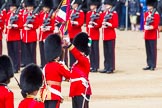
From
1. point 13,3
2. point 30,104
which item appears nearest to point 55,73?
point 30,104

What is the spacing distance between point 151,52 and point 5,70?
339 inches

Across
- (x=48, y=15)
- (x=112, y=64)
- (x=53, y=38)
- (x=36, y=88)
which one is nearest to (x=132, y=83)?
(x=112, y=64)

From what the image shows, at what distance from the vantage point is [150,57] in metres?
16.6

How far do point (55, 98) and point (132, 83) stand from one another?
18.1 feet

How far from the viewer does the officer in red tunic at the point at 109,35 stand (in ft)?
52.3

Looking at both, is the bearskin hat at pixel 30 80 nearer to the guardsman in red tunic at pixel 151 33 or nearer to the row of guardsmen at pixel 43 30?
the row of guardsmen at pixel 43 30

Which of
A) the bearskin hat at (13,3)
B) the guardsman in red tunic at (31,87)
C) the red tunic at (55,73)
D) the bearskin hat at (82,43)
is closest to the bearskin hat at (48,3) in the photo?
the bearskin hat at (13,3)

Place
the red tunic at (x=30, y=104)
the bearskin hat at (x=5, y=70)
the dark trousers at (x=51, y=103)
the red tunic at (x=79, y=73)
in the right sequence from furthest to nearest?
the red tunic at (x=79, y=73), the dark trousers at (x=51, y=103), the bearskin hat at (x=5, y=70), the red tunic at (x=30, y=104)

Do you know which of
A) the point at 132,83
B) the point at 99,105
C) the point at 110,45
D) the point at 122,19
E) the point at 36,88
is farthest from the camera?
the point at 122,19

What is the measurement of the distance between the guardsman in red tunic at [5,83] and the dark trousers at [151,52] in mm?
8284

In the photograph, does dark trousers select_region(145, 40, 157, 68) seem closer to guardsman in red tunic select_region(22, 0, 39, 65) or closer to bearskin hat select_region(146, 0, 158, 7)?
bearskin hat select_region(146, 0, 158, 7)

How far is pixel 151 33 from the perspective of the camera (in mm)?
16406

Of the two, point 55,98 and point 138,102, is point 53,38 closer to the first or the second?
point 55,98

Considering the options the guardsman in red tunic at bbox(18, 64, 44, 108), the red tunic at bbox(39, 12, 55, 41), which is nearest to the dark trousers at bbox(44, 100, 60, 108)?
the guardsman in red tunic at bbox(18, 64, 44, 108)
